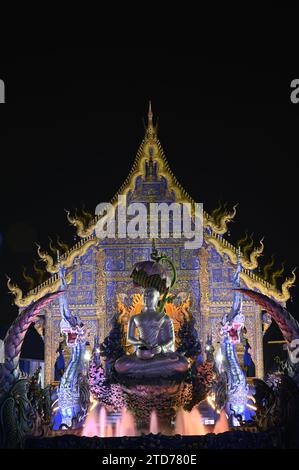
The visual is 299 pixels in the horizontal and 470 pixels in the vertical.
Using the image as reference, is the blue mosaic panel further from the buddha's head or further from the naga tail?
the naga tail

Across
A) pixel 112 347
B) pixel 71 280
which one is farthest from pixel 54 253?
pixel 112 347

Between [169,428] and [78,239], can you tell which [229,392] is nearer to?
[169,428]

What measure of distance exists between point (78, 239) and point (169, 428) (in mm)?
6796

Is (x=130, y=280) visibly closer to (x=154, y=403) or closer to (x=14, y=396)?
(x=154, y=403)

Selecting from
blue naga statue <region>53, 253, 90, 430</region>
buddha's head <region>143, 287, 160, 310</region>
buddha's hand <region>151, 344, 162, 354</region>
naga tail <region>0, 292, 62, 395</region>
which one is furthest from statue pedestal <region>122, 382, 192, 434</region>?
blue naga statue <region>53, 253, 90, 430</region>

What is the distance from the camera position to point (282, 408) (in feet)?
23.9

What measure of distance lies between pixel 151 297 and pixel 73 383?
3.32 m

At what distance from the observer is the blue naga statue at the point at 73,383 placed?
1154 centimetres

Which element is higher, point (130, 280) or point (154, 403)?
point (130, 280)

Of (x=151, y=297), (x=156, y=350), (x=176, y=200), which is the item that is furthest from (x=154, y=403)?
(x=176, y=200)

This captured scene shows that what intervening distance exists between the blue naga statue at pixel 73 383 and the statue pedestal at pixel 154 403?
282 centimetres

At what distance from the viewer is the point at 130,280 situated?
46.9 feet
